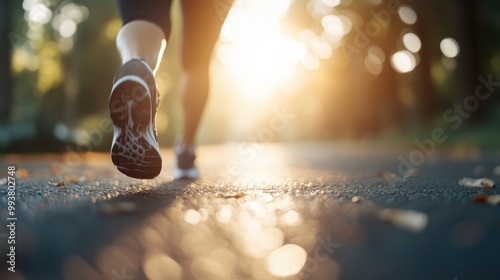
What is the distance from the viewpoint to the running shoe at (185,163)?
150 inches

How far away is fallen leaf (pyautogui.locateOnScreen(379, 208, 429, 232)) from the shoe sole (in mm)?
1058

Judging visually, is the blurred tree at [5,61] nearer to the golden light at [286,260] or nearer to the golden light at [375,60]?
the golden light at [286,260]

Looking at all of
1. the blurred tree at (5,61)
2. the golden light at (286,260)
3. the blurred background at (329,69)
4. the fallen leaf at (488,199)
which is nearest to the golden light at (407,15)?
the blurred background at (329,69)

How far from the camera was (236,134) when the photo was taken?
217ft

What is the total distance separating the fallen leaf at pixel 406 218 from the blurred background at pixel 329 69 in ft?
35.9

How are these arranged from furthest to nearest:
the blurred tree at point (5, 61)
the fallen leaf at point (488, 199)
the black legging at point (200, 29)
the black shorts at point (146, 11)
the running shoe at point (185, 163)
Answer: the blurred tree at point (5, 61) < the running shoe at point (185, 163) < the black legging at point (200, 29) < the black shorts at point (146, 11) < the fallen leaf at point (488, 199)

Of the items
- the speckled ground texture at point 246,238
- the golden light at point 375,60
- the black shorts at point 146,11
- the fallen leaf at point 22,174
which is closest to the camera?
the speckled ground texture at point 246,238

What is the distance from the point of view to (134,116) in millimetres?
2451

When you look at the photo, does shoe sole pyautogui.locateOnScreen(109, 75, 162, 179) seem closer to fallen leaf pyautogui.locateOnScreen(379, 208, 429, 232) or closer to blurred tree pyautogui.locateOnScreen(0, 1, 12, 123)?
fallen leaf pyautogui.locateOnScreen(379, 208, 429, 232)

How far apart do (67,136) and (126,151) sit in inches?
453

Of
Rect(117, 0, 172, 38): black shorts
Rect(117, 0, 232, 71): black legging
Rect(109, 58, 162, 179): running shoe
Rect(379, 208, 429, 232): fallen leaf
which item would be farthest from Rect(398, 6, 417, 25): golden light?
Rect(379, 208, 429, 232): fallen leaf

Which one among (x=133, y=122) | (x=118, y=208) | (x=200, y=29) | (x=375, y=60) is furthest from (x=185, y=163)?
(x=375, y=60)

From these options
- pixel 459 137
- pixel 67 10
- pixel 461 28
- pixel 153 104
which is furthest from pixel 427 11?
pixel 153 104

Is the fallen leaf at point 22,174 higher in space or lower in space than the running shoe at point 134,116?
lower
